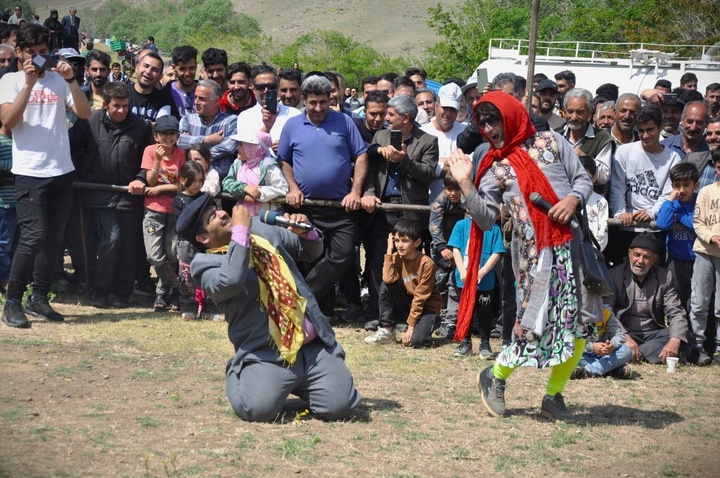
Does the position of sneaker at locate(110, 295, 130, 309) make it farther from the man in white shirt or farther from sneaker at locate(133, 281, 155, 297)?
the man in white shirt

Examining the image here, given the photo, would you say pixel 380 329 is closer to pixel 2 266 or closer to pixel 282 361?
pixel 282 361

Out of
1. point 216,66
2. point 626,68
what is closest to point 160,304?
point 216,66

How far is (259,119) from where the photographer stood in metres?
9.95

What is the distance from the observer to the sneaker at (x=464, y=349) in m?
8.80

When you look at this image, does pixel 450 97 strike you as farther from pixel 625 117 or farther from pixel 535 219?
pixel 535 219

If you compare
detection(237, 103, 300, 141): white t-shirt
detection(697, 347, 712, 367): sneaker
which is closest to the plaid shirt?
detection(237, 103, 300, 141): white t-shirt

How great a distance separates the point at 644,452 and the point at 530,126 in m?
2.23

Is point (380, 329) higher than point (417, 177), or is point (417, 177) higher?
point (417, 177)

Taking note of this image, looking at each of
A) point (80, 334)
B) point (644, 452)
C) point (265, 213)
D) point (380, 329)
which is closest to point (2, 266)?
point (80, 334)

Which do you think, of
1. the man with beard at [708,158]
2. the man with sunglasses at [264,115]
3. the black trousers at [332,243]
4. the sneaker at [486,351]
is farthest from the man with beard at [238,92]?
the man with beard at [708,158]

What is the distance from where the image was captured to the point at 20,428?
19.9ft

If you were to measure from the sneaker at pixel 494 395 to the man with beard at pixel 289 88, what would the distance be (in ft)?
14.2

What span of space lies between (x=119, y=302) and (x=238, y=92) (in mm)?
2510

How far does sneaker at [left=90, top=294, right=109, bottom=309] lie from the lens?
10106 millimetres
